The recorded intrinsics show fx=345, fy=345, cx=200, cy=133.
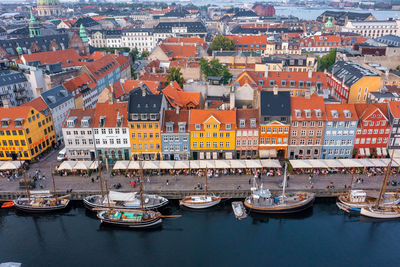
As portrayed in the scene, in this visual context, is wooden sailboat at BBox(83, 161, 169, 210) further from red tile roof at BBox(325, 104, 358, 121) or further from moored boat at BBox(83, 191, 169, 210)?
red tile roof at BBox(325, 104, 358, 121)

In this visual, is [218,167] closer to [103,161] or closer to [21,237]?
[103,161]

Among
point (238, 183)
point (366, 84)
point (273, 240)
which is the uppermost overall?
point (366, 84)

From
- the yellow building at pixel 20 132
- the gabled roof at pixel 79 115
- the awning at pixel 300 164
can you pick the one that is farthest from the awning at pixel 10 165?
the awning at pixel 300 164

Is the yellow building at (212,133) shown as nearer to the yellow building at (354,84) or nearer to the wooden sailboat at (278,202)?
the wooden sailboat at (278,202)

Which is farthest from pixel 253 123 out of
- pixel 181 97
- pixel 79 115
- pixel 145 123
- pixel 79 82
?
pixel 79 82

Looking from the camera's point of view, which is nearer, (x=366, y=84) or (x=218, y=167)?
(x=218, y=167)

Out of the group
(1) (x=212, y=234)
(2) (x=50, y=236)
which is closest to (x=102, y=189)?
(2) (x=50, y=236)
